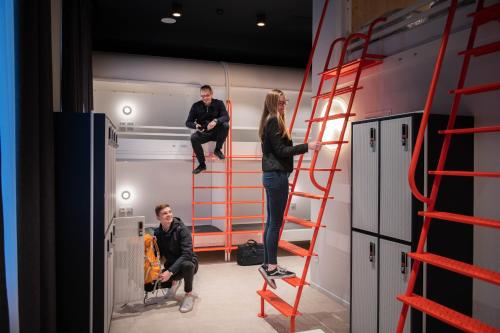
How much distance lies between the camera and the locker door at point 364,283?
127 inches

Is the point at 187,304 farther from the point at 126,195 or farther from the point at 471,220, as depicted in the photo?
the point at 126,195

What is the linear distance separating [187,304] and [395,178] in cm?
244

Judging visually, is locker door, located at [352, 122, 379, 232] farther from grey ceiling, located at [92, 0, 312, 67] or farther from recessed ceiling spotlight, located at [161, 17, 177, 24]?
recessed ceiling spotlight, located at [161, 17, 177, 24]

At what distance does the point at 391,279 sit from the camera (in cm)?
304

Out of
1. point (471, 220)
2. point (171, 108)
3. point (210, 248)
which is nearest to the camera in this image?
point (471, 220)

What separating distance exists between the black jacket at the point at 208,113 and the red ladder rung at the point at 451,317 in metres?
3.98

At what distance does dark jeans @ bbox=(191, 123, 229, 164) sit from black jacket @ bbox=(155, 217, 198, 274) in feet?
4.78

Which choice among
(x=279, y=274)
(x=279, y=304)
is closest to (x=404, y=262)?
(x=279, y=274)

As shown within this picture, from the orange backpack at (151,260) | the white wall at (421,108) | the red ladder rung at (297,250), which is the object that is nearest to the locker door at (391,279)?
the white wall at (421,108)

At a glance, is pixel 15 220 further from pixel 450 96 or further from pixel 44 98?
pixel 450 96

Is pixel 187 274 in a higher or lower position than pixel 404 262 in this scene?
lower

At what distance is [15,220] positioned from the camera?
7.94ft

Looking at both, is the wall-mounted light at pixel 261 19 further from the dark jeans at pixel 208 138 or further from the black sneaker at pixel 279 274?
the black sneaker at pixel 279 274

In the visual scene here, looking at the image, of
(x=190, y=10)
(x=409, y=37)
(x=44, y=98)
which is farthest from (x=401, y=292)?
(x=190, y=10)
